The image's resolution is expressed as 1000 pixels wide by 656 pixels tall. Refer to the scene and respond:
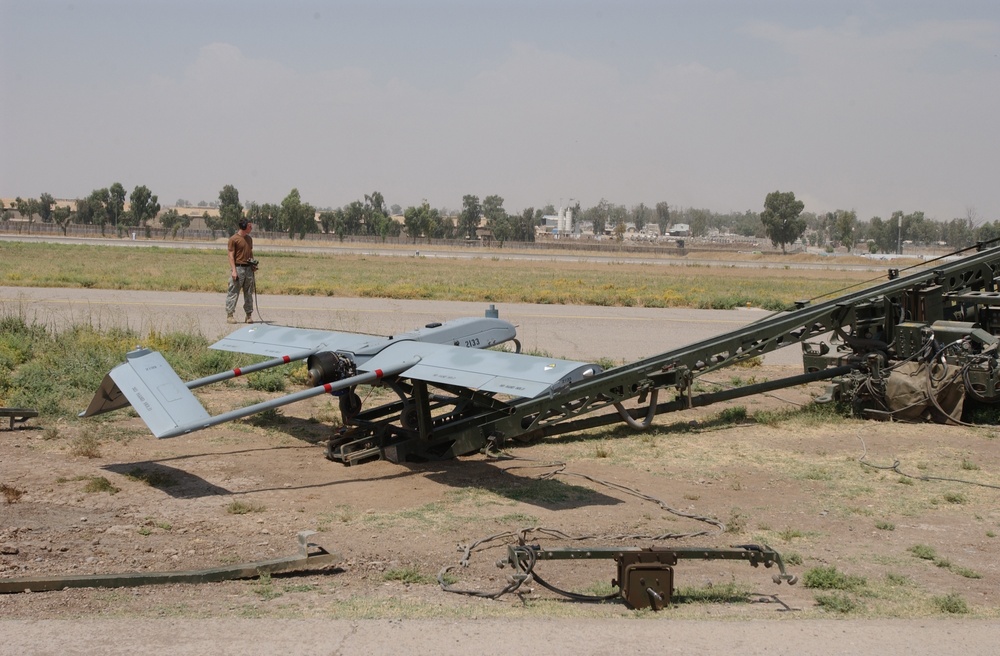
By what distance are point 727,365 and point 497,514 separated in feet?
15.4

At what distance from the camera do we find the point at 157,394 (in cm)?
904

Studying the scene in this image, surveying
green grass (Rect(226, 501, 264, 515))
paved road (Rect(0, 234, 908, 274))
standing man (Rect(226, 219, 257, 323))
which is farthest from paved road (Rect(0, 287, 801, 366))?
paved road (Rect(0, 234, 908, 274))

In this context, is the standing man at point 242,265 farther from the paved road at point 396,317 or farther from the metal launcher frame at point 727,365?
the metal launcher frame at point 727,365

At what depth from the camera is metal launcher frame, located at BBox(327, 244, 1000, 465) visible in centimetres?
1081

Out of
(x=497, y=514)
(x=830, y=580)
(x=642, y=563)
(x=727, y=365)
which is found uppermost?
(x=727, y=365)

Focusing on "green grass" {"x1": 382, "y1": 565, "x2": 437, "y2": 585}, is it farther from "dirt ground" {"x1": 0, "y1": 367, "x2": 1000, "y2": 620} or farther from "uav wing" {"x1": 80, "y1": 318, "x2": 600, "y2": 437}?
"uav wing" {"x1": 80, "y1": 318, "x2": 600, "y2": 437}

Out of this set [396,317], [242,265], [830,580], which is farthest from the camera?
[396,317]

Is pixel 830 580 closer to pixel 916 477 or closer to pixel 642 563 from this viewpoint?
pixel 642 563

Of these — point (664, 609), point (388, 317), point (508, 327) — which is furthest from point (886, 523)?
point (388, 317)

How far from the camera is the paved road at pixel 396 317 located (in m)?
20.2

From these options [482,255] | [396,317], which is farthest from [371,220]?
[396,317]

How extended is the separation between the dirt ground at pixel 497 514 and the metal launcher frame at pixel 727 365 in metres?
0.35

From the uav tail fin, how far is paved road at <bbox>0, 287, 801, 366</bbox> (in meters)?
9.89

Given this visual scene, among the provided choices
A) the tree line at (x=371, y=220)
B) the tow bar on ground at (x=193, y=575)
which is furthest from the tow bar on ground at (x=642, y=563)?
the tree line at (x=371, y=220)
